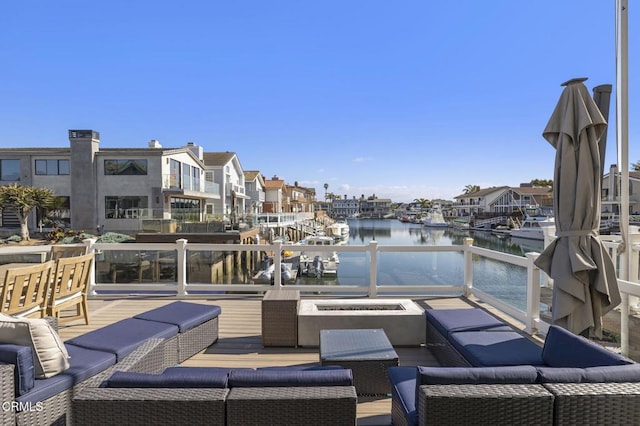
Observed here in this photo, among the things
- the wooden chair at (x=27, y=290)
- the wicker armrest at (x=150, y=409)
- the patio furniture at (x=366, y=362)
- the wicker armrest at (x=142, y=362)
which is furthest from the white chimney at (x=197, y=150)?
the wicker armrest at (x=150, y=409)

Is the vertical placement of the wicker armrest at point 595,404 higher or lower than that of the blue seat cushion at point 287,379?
lower

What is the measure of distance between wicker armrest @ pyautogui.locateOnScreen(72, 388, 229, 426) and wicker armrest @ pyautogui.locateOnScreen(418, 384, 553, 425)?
0.96m

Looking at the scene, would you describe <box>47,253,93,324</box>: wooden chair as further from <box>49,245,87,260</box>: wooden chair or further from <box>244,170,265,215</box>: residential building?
<box>244,170,265,215</box>: residential building

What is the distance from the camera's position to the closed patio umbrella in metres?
2.94

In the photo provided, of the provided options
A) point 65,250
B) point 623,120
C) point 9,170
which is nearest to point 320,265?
point 65,250

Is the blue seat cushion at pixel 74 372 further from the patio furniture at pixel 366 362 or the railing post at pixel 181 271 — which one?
the railing post at pixel 181 271

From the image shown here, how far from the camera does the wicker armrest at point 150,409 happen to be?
1.54 meters

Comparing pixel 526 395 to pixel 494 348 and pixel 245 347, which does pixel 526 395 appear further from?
pixel 245 347

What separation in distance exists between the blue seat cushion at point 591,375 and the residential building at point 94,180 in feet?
71.7

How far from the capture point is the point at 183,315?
351 centimetres

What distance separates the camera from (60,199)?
22625 mm

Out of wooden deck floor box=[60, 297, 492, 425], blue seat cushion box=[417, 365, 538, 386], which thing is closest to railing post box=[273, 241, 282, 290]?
wooden deck floor box=[60, 297, 492, 425]

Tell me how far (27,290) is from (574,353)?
15.4 feet

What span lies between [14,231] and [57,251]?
2304 centimetres
